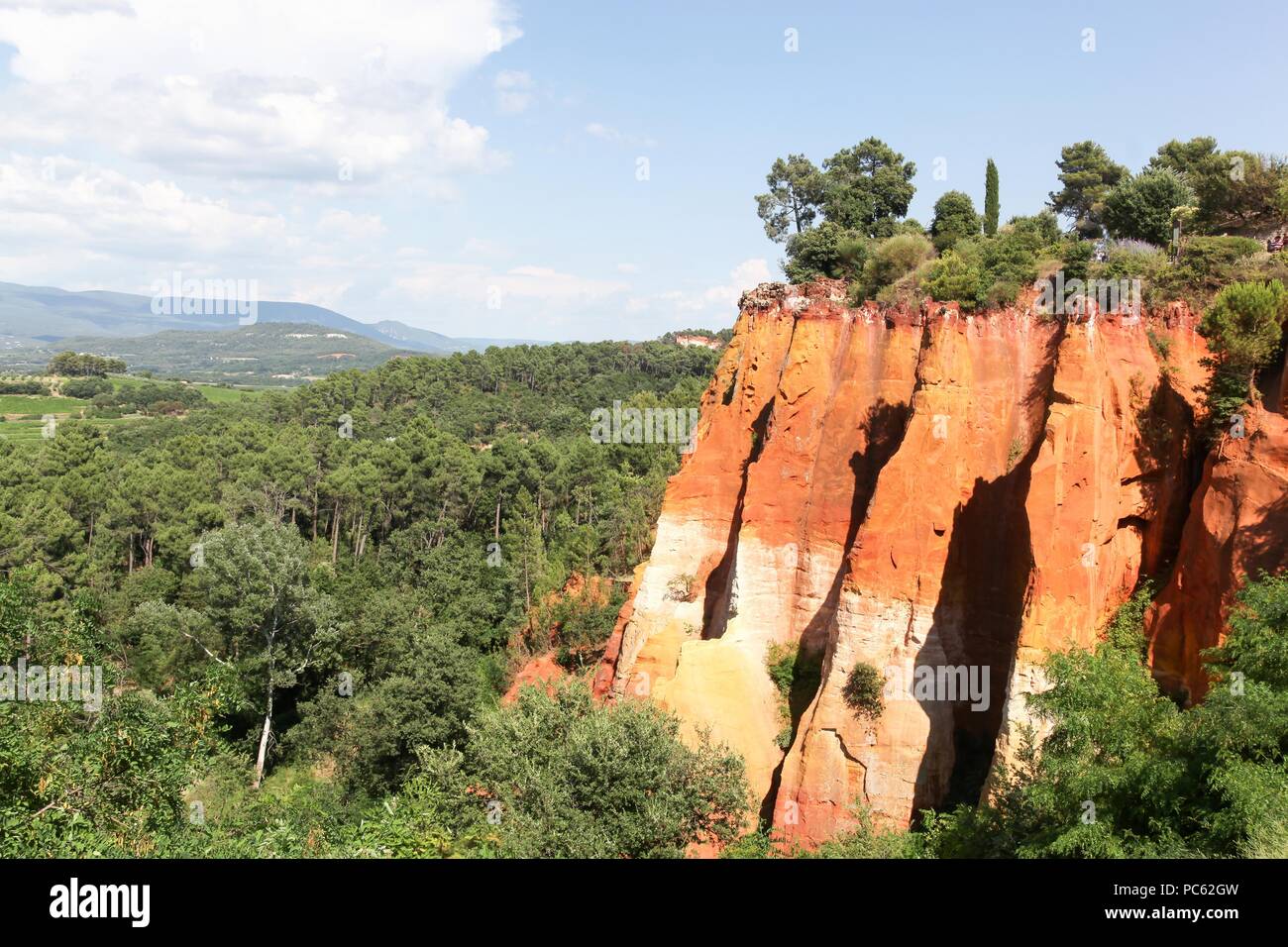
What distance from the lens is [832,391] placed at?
24.3 meters

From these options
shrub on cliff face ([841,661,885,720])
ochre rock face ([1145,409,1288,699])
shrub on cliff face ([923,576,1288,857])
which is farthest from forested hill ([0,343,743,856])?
ochre rock face ([1145,409,1288,699])

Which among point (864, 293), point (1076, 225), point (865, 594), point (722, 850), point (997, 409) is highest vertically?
point (1076, 225)

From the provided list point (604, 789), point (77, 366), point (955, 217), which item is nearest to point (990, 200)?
point (955, 217)

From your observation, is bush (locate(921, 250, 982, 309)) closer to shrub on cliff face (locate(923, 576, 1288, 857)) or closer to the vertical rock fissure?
the vertical rock fissure

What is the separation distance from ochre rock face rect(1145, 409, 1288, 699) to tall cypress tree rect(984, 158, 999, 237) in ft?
83.4

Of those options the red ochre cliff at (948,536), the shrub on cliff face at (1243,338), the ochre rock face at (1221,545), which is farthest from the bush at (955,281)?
the ochre rock face at (1221,545)

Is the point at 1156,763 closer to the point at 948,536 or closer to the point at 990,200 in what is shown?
the point at 948,536

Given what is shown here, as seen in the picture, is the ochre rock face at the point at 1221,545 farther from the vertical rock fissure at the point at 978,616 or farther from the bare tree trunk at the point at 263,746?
the bare tree trunk at the point at 263,746

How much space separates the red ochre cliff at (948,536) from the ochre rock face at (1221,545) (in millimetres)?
36

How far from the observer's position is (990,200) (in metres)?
39.3
